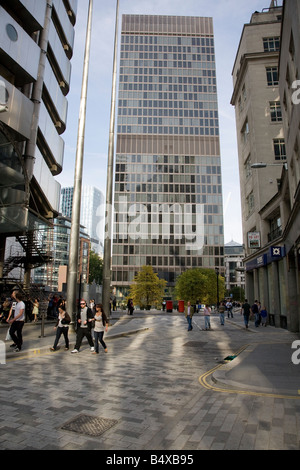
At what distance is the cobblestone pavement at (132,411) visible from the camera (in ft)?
12.9

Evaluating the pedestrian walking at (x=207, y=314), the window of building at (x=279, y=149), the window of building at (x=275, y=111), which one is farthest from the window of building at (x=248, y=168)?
the pedestrian walking at (x=207, y=314)

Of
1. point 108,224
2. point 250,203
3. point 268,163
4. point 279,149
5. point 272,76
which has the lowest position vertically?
point 108,224

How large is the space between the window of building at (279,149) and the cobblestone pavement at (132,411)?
24.2 m

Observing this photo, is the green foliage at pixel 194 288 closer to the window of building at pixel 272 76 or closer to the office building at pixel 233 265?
the window of building at pixel 272 76

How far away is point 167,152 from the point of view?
307 feet

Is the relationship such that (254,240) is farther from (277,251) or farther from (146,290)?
(146,290)

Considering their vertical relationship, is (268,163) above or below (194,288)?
above

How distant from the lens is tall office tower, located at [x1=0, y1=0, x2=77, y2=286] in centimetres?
2095

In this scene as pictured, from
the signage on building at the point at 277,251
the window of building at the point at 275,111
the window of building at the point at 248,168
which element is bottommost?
the signage on building at the point at 277,251

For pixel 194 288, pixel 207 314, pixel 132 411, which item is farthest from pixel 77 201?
pixel 194 288

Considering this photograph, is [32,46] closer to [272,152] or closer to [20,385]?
[272,152]

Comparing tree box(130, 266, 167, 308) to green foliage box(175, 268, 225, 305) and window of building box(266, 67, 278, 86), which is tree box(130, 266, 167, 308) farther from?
window of building box(266, 67, 278, 86)

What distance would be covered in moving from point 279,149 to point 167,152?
6776 cm
